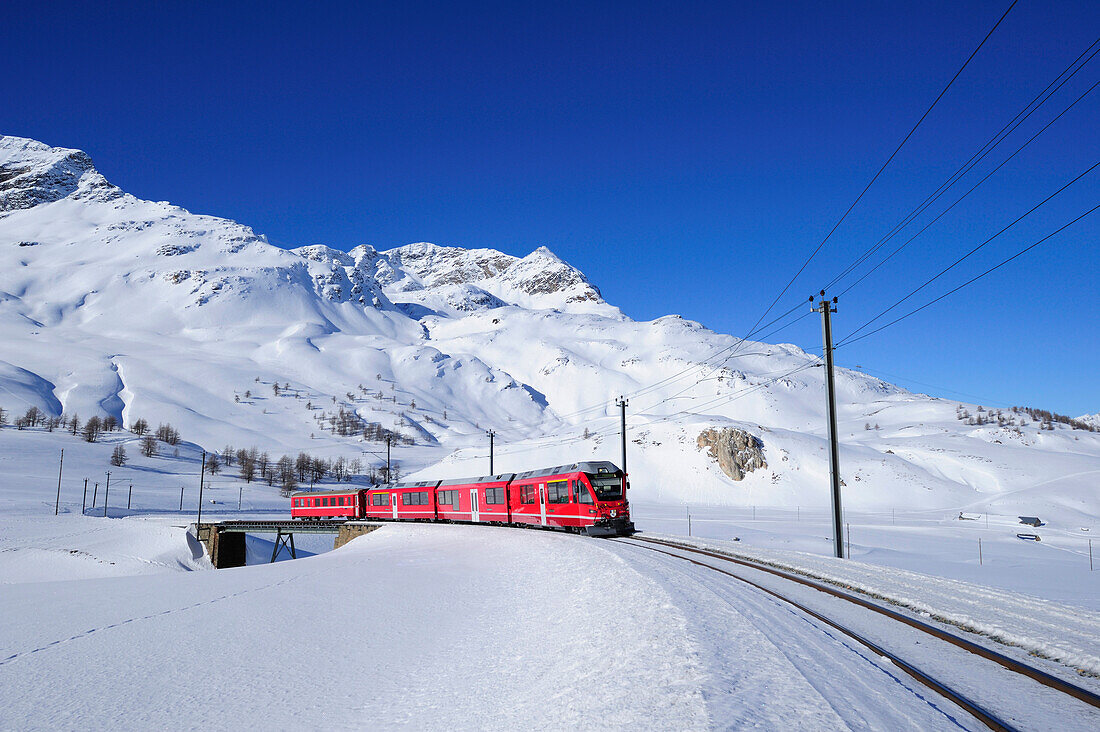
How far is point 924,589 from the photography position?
16547mm

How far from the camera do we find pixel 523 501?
1578 inches

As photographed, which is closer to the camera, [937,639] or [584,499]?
[937,639]

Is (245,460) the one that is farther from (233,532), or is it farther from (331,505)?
(331,505)

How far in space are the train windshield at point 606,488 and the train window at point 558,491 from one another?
1935 mm

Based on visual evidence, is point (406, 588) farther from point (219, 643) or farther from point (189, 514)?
point (189, 514)

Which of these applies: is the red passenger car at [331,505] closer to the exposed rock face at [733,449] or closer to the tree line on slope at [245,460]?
the exposed rock face at [733,449]

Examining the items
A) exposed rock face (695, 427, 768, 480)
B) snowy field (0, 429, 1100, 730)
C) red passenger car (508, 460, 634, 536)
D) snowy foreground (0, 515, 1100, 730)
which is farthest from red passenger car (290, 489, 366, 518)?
exposed rock face (695, 427, 768, 480)

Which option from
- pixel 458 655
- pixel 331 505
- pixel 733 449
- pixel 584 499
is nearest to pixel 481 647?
pixel 458 655

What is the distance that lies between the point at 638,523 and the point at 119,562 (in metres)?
41.9

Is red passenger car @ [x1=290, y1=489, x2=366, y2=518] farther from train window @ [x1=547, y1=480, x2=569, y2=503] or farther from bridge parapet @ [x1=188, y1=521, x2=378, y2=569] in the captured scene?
train window @ [x1=547, y1=480, x2=569, y2=503]

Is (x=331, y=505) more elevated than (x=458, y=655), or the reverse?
(x=458, y=655)

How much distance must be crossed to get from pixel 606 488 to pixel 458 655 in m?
24.5

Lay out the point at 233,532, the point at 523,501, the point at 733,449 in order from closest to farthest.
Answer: the point at 523,501
the point at 233,532
the point at 733,449

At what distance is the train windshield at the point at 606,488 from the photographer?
34312mm
